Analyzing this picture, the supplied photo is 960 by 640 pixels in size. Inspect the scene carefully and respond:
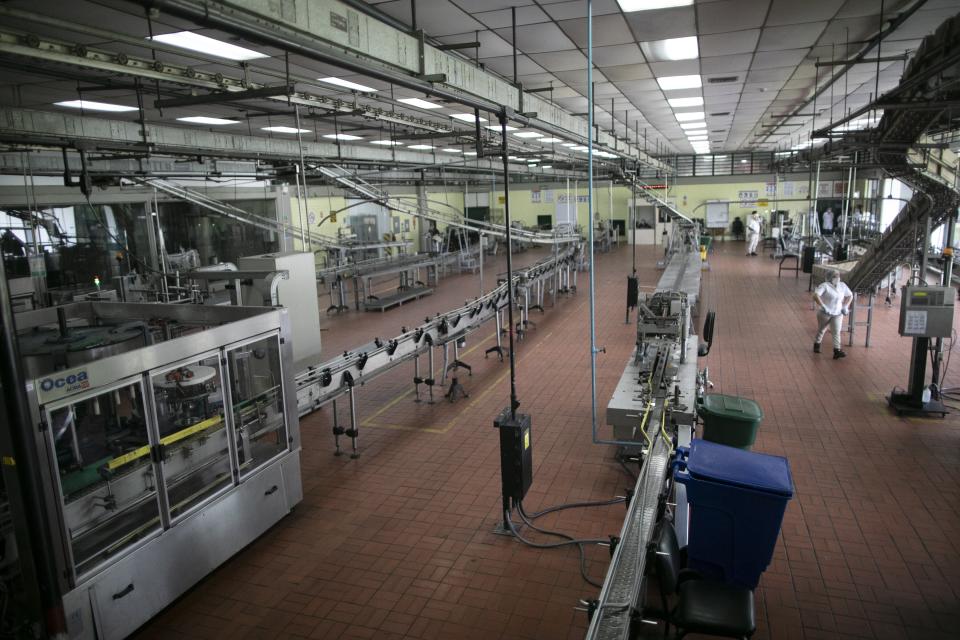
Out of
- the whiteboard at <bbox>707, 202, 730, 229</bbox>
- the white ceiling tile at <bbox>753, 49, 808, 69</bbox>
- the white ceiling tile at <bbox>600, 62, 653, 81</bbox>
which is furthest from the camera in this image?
the whiteboard at <bbox>707, 202, 730, 229</bbox>

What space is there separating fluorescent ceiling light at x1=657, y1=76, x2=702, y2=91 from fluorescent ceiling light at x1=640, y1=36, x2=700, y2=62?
140 cm

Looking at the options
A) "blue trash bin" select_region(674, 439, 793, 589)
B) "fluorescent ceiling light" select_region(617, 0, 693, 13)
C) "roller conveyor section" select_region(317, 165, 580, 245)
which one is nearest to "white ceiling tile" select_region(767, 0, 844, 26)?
"fluorescent ceiling light" select_region(617, 0, 693, 13)

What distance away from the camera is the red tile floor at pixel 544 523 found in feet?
12.9

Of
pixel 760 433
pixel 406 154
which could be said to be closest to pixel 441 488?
pixel 760 433

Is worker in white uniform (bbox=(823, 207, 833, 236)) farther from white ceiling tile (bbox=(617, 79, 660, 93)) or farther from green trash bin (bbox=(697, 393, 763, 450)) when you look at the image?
green trash bin (bbox=(697, 393, 763, 450))

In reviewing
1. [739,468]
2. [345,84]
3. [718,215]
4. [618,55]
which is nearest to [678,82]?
[618,55]

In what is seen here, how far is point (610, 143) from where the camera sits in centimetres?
1489

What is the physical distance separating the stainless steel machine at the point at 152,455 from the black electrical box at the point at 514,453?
191 cm

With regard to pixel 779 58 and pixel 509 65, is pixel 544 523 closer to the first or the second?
pixel 509 65

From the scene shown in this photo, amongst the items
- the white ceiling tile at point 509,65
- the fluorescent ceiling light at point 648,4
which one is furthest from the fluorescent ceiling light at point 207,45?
the fluorescent ceiling light at point 648,4

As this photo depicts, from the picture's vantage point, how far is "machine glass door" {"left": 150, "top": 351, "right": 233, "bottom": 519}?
14.0 ft

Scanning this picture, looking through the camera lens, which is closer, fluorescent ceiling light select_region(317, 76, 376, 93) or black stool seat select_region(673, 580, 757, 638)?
black stool seat select_region(673, 580, 757, 638)

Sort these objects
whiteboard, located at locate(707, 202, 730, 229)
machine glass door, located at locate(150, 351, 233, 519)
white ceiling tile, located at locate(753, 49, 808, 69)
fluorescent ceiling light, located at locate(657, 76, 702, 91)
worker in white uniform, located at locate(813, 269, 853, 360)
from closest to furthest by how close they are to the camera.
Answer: machine glass door, located at locate(150, 351, 233, 519) < white ceiling tile, located at locate(753, 49, 808, 69) < worker in white uniform, located at locate(813, 269, 853, 360) < fluorescent ceiling light, located at locate(657, 76, 702, 91) < whiteboard, located at locate(707, 202, 730, 229)

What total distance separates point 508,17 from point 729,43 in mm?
3272
